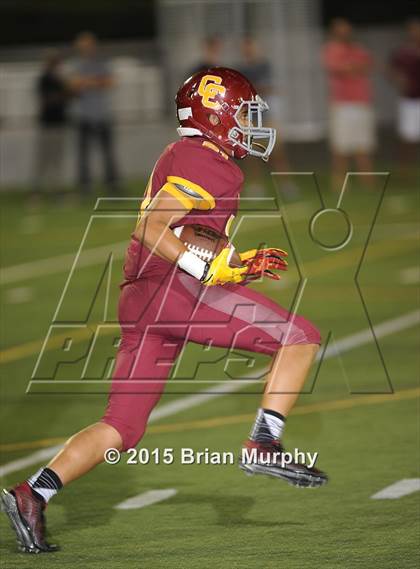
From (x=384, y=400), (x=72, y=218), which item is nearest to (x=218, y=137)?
(x=384, y=400)

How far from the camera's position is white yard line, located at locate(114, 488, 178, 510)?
592cm

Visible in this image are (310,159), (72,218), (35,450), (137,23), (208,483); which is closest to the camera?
(208,483)

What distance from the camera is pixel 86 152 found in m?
17.5

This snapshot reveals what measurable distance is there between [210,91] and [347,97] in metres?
11.8

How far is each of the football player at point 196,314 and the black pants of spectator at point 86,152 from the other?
38.8ft

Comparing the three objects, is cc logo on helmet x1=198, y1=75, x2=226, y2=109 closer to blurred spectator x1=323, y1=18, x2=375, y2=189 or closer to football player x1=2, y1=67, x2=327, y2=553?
football player x1=2, y1=67, x2=327, y2=553

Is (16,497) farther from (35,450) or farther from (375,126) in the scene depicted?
(375,126)

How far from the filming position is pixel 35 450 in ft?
22.3

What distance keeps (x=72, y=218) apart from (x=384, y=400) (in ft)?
28.0

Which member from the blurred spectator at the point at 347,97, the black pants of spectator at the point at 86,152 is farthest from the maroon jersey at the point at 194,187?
the black pants of spectator at the point at 86,152

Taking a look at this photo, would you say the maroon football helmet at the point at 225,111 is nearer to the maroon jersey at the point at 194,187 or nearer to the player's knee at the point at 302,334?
the maroon jersey at the point at 194,187

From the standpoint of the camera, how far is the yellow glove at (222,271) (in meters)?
5.00

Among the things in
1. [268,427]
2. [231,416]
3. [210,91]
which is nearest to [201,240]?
[210,91]
